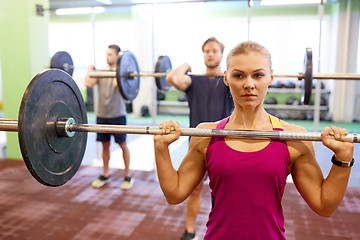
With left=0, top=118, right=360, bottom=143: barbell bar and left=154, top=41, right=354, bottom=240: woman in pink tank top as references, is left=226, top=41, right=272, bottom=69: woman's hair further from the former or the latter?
left=0, top=118, right=360, bottom=143: barbell bar

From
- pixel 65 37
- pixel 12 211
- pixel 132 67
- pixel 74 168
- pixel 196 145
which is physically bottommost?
pixel 12 211

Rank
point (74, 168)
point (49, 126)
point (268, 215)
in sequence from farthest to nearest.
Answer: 1. point (74, 168)
2. point (49, 126)
3. point (268, 215)

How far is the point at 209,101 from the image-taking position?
81.7 inches

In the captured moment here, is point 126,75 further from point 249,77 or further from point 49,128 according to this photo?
point 249,77

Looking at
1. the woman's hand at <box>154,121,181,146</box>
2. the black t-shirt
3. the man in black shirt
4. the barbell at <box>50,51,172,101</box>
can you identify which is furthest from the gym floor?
the woman's hand at <box>154,121,181,146</box>

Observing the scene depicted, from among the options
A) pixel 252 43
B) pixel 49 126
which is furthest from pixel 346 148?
pixel 49 126

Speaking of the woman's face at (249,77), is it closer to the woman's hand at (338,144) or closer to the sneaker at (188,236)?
the woman's hand at (338,144)

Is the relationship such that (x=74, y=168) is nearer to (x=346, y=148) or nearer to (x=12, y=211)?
(x=346, y=148)

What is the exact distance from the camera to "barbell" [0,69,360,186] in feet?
3.29

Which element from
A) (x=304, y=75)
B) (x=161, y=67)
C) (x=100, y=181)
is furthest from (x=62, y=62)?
(x=304, y=75)

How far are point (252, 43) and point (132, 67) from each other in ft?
6.14

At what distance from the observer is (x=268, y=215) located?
2.89 feet

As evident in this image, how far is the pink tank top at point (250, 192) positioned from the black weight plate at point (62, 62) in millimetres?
2687

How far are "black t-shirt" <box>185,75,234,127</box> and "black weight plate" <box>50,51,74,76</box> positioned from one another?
1.71m
